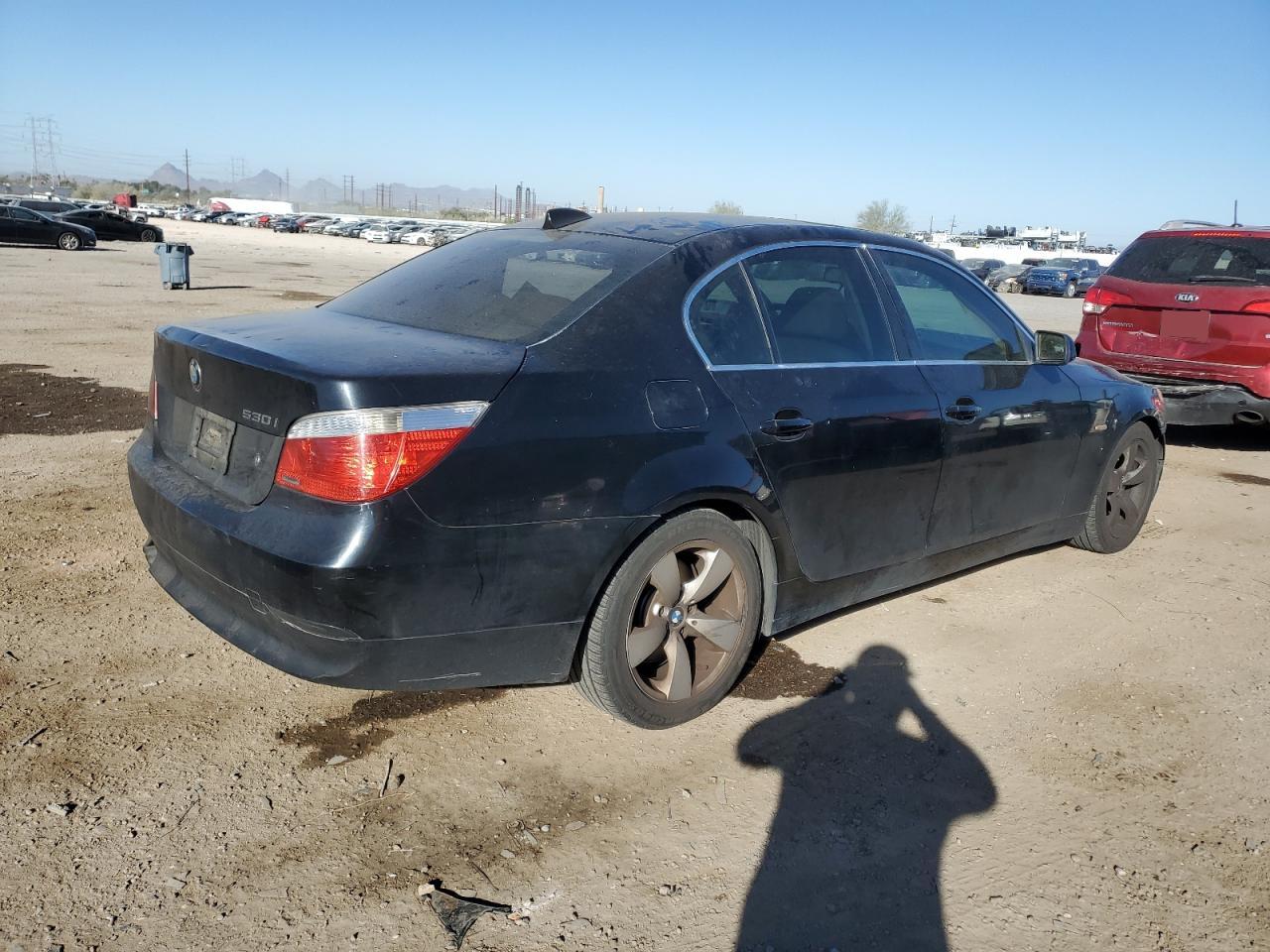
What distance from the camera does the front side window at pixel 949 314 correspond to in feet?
13.8

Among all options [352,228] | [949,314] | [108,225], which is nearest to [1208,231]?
[949,314]

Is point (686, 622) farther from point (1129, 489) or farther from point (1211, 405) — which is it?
point (1211, 405)

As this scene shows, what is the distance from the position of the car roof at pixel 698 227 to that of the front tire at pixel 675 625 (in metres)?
1.09

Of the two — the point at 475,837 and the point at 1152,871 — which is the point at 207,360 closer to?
the point at 475,837

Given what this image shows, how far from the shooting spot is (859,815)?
300 centimetres

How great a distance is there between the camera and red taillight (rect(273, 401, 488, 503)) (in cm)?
266

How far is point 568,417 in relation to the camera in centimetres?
292

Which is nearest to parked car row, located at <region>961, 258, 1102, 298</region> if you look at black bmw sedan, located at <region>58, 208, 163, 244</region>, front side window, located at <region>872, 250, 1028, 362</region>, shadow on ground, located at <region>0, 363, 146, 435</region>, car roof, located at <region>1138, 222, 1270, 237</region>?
car roof, located at <region>1138, 222, 1270, 237</region>

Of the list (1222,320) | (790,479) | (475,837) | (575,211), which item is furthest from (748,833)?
(1222,320)

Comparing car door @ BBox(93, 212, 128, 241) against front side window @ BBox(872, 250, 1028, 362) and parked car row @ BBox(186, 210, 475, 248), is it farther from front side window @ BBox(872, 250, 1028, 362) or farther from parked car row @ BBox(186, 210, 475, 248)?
front side window @ BBox(872, 250, 1028, 362)

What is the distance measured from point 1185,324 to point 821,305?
18.3 feet

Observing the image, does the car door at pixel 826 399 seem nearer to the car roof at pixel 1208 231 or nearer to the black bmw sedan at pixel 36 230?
the car roof at pixel 1208 231

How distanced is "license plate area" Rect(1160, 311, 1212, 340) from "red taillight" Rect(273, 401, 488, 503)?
727 cm

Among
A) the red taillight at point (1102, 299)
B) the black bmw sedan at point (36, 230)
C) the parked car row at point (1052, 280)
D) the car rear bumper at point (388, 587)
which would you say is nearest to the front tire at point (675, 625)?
the car rear bumper at point (388, 587)
